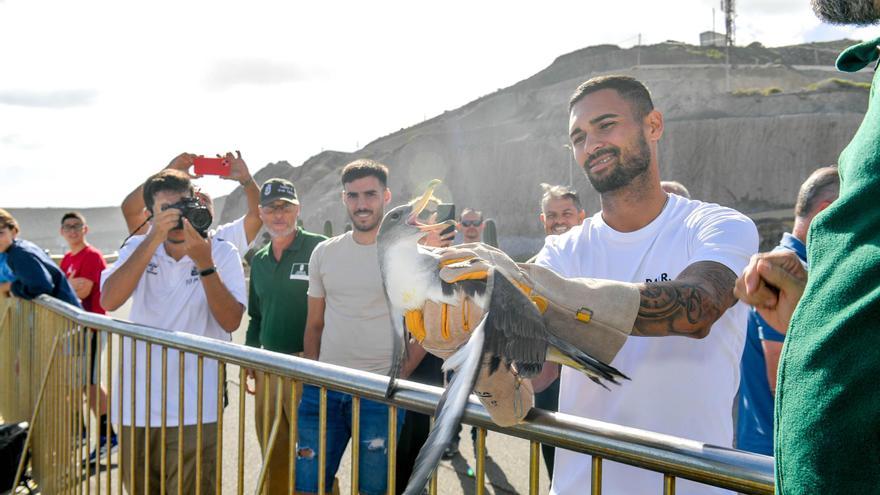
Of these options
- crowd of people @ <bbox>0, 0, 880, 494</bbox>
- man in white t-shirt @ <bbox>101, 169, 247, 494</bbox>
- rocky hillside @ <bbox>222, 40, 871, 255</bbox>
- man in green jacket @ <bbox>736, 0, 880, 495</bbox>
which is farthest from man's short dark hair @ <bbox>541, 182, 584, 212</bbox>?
rocky hillside @ <bbox>222, 40, 871, 255</bbox>

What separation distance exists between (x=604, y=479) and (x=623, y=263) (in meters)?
0.65

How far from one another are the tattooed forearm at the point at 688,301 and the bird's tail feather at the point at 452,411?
47 cm

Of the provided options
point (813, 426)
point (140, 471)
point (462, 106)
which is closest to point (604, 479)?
point (813, 426)

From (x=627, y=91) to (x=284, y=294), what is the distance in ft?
9.08

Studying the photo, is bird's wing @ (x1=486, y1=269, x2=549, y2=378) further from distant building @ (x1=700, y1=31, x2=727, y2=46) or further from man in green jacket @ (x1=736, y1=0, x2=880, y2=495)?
distant building @ (x1=700, y1=31, x2=727, y2=46)

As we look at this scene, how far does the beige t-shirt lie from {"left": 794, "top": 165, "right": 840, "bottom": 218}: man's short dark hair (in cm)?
207

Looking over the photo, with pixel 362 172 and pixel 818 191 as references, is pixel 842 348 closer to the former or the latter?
pixel 818 191

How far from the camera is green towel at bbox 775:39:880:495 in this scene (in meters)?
0.70

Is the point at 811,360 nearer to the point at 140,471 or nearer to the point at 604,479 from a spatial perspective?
the point at 604,479

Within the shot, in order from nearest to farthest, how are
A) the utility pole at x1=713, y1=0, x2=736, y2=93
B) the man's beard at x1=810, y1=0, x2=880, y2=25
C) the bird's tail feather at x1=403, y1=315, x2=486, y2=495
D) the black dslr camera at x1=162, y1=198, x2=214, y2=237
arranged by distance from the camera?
the man's beard at x1=810, y1=0, x2=880, y2=25
the bird's tail feather at x1=403, y1=315, x2=486, y2=495
the black dslr camera at x1=162, y1=198, x2=214, y2=237
the utility pole at x1=713, y1=0, x2=736, y2=93

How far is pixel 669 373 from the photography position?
6.08ft

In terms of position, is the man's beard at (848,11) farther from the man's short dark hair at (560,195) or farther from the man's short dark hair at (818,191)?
the man's short dark hair at (560,195)

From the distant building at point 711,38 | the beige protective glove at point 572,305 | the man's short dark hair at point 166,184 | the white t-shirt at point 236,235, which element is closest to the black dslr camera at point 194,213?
the man's short dark hair at point 166,184

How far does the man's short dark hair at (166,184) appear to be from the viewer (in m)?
3.67
